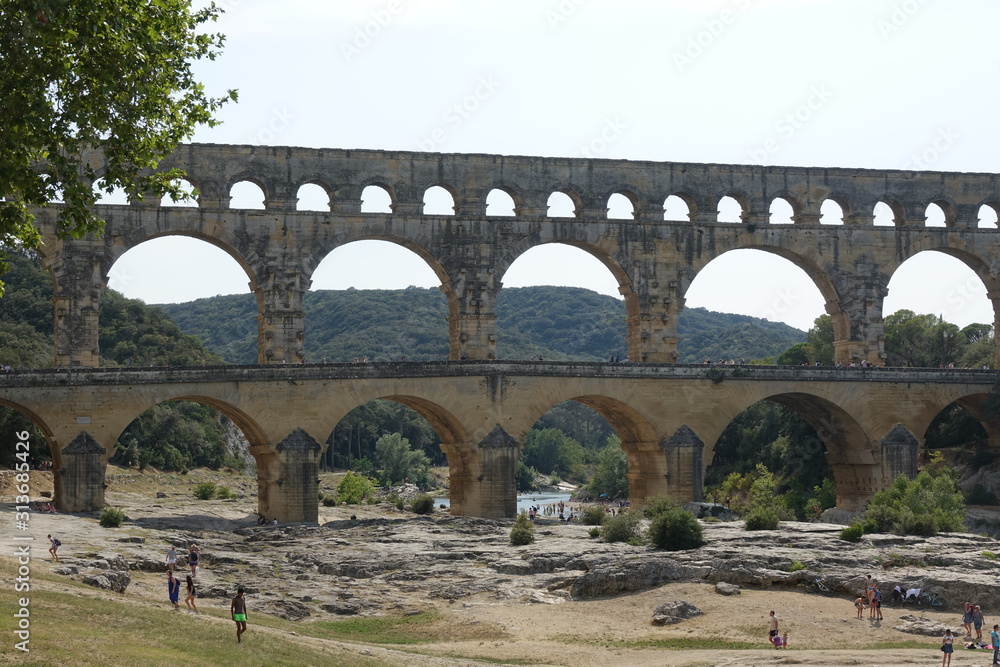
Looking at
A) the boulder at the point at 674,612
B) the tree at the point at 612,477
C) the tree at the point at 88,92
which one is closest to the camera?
the tree at the point at 88,92

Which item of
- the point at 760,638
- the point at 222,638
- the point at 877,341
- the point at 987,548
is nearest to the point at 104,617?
the point at 222,638

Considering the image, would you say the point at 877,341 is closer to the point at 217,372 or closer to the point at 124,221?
the point at 217,372

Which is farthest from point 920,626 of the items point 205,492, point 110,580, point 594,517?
point 205,492

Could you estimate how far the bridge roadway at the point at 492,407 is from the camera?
3775 cm

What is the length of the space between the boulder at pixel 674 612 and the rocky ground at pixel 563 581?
19 cm

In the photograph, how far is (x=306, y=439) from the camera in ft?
131

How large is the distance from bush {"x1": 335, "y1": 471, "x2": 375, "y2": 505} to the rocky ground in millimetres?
14512

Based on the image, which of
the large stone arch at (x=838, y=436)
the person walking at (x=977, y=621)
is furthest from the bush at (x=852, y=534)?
the large stone arch at (x=838, y=436)

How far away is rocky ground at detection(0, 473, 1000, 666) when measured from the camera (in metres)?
25.6

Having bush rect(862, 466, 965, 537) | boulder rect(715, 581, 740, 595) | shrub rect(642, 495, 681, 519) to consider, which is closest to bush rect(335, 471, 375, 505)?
shrub rect(642, 495, 681, 519)

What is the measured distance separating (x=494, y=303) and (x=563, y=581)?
52.3ft

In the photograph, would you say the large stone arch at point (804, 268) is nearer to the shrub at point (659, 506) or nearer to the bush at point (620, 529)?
the shrub at point (659, 506)

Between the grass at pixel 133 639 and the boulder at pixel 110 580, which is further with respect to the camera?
the boulder at pixel 110 580

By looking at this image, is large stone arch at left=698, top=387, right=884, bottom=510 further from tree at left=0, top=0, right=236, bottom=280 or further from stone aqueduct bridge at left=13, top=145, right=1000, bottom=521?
tree at left=0, top=0, right=236, bottom=280
